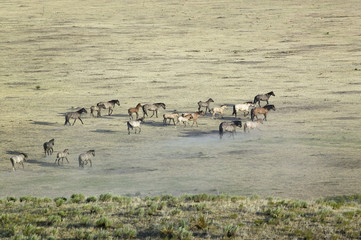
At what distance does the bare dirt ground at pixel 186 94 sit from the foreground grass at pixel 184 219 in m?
3.11

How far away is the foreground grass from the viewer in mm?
16922

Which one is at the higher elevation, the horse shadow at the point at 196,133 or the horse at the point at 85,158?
Result: the horse shadow at the point at 196,133

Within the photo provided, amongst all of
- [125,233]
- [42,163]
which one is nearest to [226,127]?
[42,163]

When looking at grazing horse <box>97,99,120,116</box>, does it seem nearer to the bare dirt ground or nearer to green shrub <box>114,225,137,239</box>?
the bare dirt ground

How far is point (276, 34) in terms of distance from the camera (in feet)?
276

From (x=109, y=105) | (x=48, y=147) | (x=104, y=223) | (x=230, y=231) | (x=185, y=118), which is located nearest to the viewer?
(x=230, y=231)

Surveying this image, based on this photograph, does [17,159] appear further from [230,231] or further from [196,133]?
[230,231]

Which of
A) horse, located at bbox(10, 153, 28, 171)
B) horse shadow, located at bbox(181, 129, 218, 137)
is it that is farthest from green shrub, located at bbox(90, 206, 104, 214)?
horse shadow, located at bbox(181, 129, 218, 137)

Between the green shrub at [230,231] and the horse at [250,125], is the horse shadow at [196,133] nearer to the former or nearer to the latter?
the horse at [250,125]

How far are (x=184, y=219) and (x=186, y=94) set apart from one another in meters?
29.2

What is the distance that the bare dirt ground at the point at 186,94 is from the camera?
85.4ft

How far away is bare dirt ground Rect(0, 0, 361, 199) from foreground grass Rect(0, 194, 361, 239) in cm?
311

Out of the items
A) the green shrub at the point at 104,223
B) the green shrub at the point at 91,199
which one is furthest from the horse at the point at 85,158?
the green shrub at the point at 104,223

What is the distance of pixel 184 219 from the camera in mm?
17938
